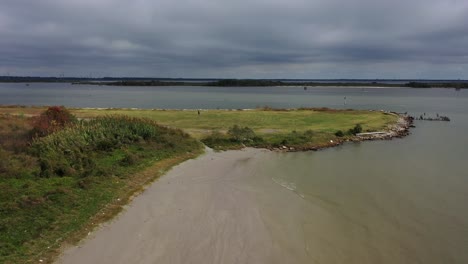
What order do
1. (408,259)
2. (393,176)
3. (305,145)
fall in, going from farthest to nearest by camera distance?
(305,145) < (393,176) < (408,259)

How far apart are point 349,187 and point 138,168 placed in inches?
423

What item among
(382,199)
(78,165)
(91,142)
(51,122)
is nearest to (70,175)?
(78,165)

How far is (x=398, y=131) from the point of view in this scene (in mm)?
40562

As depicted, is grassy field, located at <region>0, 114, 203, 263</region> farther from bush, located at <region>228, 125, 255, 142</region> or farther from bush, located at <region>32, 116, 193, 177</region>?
bush, located at <region>228, 125, 255, 142</region>

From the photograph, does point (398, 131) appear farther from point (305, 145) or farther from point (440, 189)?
point (440, 189)

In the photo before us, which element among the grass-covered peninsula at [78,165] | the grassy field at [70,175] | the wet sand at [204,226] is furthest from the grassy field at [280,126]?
the wet sand at [204,226]

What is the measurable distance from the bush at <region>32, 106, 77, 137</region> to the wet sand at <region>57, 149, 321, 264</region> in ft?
30.7

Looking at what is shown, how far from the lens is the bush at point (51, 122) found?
938 inches

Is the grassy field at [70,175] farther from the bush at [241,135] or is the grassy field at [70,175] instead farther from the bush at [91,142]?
the bush at [241,135]

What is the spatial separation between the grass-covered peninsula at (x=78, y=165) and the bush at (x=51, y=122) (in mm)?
68

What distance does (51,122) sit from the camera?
83.4 ft

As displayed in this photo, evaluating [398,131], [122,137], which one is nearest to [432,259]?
[122,137]

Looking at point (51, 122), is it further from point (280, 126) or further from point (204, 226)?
point (280, 126)

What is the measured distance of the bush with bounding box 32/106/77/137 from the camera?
78.1 ft
